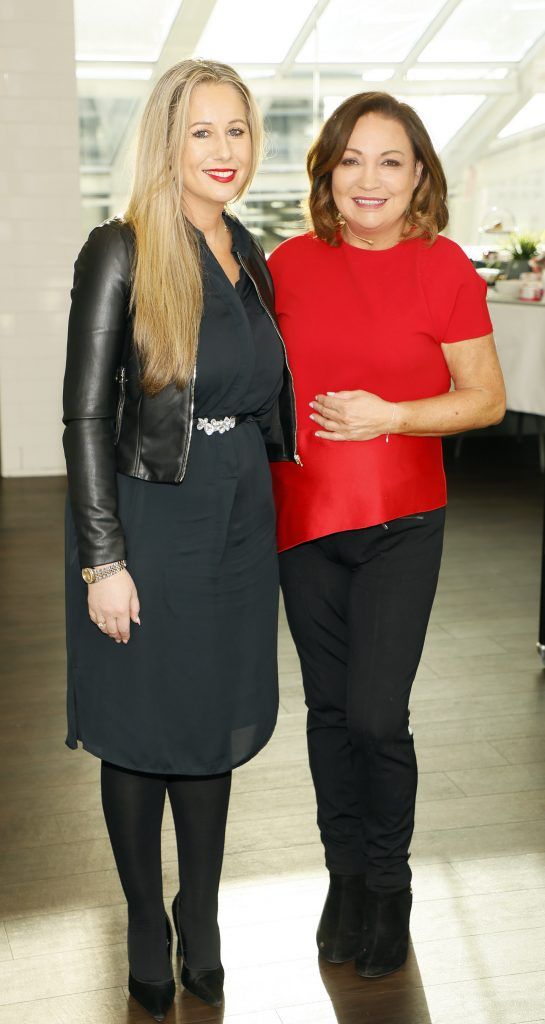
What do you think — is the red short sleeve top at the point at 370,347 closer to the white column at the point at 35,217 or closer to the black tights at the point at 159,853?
the black tights at the point at 159,853

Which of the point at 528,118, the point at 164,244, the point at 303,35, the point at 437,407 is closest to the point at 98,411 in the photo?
the point at 164,244

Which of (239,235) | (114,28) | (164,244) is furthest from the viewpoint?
(114,28)

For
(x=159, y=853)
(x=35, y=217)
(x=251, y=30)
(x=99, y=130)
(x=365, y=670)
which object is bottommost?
(x=159, y=853)

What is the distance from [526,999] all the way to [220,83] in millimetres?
1593

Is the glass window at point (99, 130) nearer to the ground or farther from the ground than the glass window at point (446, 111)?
nearer to the ground

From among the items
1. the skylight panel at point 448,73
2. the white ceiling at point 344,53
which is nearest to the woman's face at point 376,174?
the white ceiling at point 344,53

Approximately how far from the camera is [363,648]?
1.99 meters

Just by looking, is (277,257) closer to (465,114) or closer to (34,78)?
(34,78)

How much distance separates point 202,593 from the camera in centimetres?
184

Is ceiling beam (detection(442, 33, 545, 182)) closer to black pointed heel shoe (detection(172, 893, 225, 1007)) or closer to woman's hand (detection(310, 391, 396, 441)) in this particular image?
woman's hand (detection(310, 391, 396, 441))

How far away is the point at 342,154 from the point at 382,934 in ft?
4.47

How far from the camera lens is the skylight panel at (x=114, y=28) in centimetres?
691

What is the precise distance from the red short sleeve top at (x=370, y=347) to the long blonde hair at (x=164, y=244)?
0.95 ft

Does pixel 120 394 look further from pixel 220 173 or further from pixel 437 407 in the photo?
pixel 437 407
